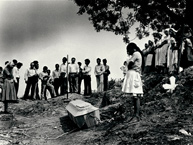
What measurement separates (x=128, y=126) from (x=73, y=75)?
→ 23.7 ft

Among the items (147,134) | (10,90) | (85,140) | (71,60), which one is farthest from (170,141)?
(71,60)

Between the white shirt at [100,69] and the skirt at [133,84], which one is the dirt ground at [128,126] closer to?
the skirt at [133,84]

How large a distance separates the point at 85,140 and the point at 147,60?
6145 millimetres

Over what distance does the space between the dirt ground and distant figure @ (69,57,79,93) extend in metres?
3.01

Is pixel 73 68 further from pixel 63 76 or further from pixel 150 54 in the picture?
pixel 150 54

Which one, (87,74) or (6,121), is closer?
(6,121)

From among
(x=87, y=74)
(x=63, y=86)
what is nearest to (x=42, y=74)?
(x=63, y=86)

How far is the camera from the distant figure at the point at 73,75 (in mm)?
12594

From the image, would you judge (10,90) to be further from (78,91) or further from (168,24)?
(168,24)

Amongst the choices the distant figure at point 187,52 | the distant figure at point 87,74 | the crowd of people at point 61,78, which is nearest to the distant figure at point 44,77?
the crowd of people at point 61,78

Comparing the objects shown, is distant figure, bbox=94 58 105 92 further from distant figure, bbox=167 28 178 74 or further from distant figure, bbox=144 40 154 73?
distant figure, bbox=167 28 178 74

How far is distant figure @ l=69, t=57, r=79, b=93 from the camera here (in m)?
12.6

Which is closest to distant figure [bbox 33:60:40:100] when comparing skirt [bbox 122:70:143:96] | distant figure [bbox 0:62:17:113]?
distant figure [bbox 0:62:17:113]

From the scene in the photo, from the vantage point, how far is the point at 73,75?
1268 cm
